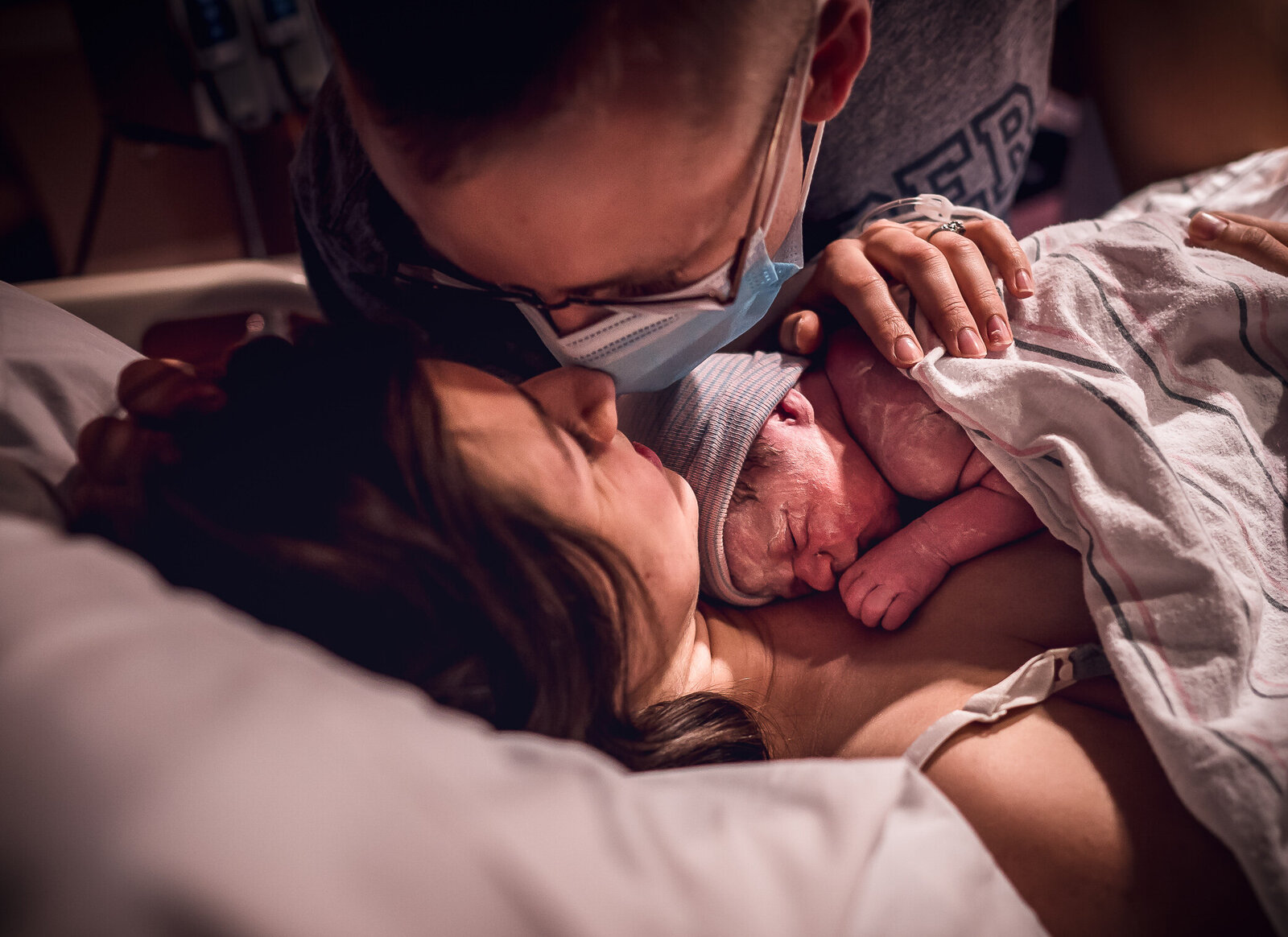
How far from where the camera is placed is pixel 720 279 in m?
0.69

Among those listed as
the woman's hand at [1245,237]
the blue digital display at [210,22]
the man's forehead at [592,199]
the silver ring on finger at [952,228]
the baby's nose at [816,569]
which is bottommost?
the baby's nose at [816,569]

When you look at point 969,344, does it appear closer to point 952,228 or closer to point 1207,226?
point 952,228

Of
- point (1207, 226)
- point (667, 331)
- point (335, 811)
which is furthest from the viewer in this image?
point (1207, 226)

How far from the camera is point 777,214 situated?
741mm

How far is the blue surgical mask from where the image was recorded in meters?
0.73

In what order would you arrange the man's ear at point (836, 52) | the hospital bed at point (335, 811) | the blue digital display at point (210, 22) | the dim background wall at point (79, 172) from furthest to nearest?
the dim background wall at point (79, 172) < the blue digital display at point (210, 22) < the man's ear at point (836, 52) < the hospital bed at point (335, 811)

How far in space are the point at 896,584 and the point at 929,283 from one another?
368 millimetres

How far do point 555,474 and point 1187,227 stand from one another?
3.06 ft

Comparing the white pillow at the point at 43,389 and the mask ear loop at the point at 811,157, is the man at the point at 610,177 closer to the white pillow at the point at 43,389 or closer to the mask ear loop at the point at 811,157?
the mask ear loop at the point at 811,157

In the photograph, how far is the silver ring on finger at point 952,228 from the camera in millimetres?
913

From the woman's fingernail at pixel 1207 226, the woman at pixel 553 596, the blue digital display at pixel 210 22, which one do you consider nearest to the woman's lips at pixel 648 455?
the woman at pixel 553 596

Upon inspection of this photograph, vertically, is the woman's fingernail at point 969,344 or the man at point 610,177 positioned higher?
the man at point 610,177

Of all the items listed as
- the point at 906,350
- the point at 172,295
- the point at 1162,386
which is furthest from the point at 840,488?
the point at 172,295

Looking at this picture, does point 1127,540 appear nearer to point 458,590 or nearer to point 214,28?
point 458,590
